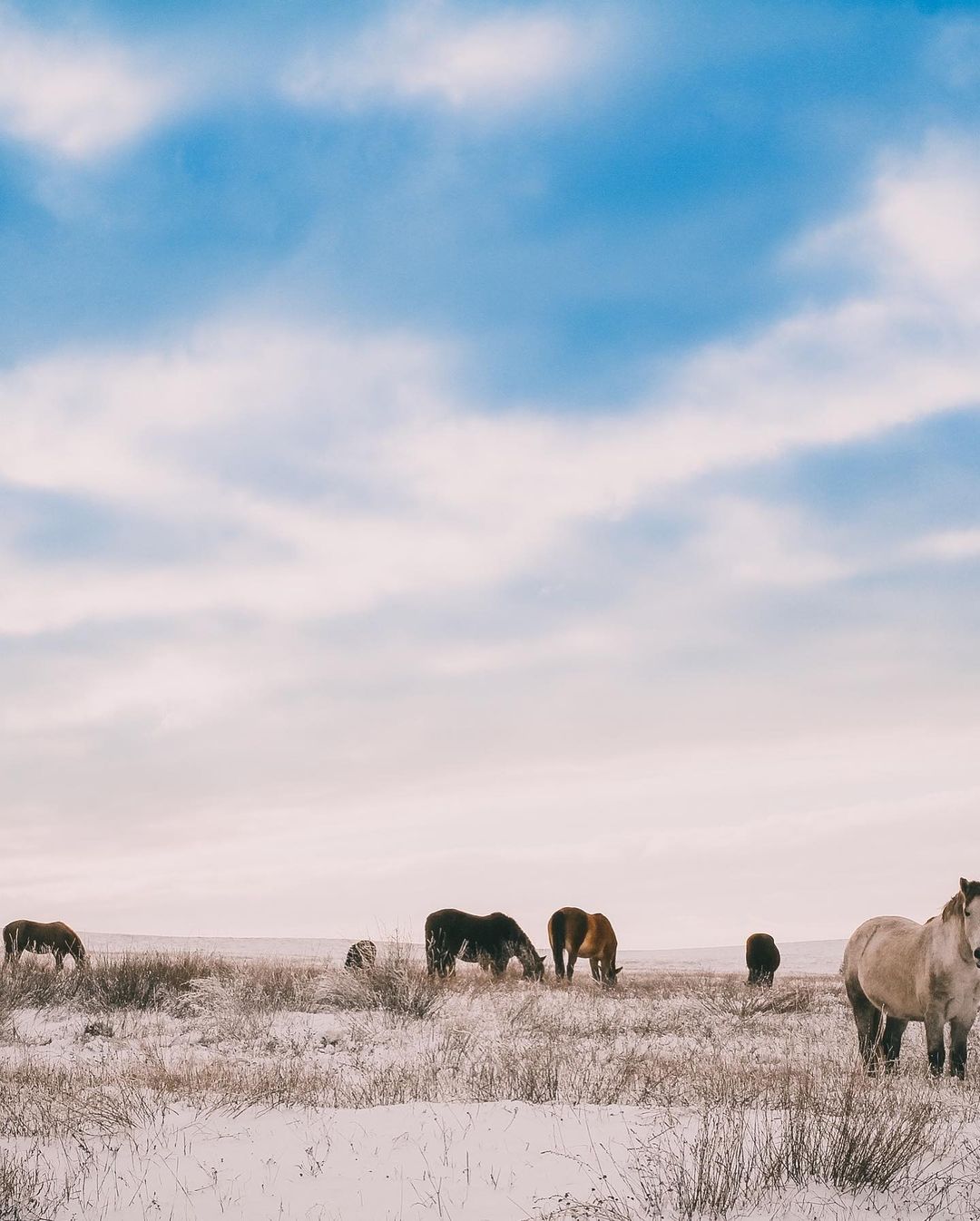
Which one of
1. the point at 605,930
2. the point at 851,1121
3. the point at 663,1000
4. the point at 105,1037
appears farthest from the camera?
the point at 605,930

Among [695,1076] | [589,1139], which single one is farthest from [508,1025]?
[589,1139]

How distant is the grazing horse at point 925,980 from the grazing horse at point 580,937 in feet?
43.4

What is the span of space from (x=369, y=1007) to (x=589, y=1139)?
8.48 m

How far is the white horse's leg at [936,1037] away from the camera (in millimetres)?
8594

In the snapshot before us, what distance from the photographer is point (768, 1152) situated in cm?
532

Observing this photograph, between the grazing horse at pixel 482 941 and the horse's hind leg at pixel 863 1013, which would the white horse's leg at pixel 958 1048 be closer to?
the horse's hind leg at pixel 863 1013

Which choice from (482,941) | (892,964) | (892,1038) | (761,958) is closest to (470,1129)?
(892,964)

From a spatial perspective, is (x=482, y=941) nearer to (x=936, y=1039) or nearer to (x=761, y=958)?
(x=761, y=958)

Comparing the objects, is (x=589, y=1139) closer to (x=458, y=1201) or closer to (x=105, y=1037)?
(x=458, y=1201)

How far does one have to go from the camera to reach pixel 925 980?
8.76 metres

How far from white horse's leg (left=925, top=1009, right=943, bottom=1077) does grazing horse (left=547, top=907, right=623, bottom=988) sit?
574 inches

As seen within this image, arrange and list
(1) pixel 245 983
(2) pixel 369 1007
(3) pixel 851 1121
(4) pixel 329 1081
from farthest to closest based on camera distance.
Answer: (1) pixel 245 983 → (2) pixel 369 1007 → (4) pixel 329 1081 → (3) pixel 851 1121

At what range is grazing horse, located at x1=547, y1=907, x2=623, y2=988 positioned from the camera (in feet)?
75.0

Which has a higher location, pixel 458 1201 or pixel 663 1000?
pixel 458 1201
